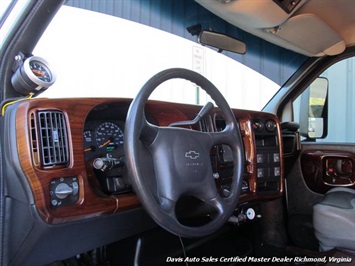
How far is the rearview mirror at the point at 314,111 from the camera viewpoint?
257 centimetres

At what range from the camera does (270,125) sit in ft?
5.96

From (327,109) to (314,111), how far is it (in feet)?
0.55

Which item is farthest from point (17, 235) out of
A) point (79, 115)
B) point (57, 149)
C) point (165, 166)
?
point (165, 166)

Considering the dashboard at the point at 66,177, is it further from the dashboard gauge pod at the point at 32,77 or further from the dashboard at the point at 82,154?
the dashboard gauge pod at the point at 32,77

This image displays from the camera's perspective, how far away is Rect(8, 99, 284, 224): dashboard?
0.92 meters

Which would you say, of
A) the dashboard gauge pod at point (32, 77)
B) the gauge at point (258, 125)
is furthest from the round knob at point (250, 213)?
the dashboard gauge pod at point (32, 77)

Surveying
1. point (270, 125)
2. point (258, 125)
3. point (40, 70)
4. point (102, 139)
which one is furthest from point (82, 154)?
point (270, 125)

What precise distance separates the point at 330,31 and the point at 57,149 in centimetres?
197

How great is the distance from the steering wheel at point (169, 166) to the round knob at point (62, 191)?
0.73 ft

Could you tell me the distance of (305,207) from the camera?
7.62 feet

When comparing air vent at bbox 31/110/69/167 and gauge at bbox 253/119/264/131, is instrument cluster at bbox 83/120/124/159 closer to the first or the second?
air vent at bbox 31/110/69/167

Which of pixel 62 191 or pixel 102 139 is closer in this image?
pixel 62 191

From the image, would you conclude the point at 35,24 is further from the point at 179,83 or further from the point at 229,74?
the point at 229,74

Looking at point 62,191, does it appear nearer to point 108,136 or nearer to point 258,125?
point 108,136
